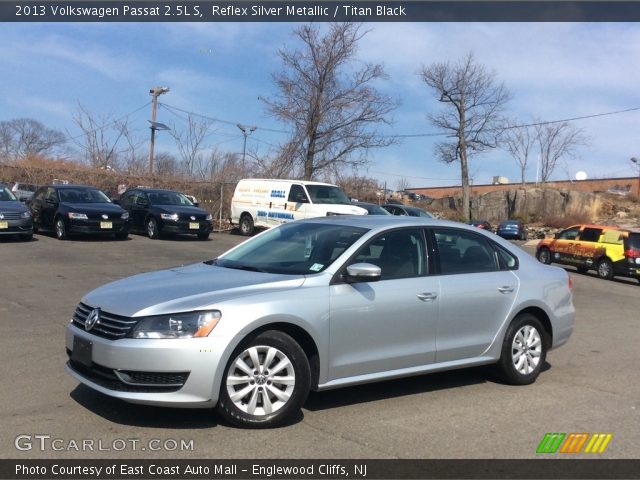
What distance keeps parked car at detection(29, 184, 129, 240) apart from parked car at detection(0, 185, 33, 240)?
995 mm

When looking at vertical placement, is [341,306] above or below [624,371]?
above

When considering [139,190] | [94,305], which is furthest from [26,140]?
[94,305]

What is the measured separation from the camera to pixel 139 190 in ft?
68.2

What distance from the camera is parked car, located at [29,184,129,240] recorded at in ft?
58.0

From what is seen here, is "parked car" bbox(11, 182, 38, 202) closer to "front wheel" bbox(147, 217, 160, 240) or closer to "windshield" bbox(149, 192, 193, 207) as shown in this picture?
"windshield" bbox(149, 192, 193, 207)

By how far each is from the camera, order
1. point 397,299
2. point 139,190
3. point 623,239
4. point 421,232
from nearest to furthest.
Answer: point 397,299 → point 421,232 → point 623,239 → point 139,190

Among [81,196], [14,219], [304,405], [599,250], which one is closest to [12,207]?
[14,219]

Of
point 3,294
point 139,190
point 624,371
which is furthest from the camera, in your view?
point 139,190

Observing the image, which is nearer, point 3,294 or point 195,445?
point 195,445

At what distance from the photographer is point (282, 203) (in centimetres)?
2116

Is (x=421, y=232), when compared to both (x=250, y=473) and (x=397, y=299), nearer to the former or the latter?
(x=397, y=299)

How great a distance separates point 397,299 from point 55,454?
9.04ft

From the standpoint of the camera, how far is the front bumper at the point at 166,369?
4383mm

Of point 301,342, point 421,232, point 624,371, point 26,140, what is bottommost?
point 624,371
